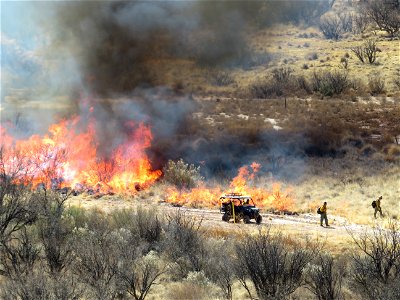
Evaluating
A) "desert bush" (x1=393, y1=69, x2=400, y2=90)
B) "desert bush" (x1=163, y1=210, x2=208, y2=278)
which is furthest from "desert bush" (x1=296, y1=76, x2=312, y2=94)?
"desert bush" (x1=163, y1=210, x2=208, y2=278)

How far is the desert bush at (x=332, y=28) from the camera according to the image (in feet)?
232

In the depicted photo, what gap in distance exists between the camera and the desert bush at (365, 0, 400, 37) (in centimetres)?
6294

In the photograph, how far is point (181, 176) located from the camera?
34.6 meters

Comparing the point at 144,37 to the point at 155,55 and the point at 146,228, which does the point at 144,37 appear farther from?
the point at 146,228

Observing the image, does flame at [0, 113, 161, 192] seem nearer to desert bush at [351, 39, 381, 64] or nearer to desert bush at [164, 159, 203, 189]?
desert bush at [164, 159, 203, 189]

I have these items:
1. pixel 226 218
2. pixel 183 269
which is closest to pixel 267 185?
pixel 226 218

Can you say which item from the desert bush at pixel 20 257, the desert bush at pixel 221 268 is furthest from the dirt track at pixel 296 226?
the desert bush at pixel 20 257

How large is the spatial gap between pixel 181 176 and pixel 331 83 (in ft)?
79.8

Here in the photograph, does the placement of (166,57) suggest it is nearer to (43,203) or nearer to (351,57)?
(43,203)

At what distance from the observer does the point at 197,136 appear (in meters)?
43.2

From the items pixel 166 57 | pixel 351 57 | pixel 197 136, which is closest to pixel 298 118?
pixel 197 136

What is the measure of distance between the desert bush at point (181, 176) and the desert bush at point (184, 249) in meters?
15.5

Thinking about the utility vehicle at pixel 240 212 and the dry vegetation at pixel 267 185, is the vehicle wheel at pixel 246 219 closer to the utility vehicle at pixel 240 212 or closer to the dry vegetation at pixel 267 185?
the utility vehicle at pixel 240 212

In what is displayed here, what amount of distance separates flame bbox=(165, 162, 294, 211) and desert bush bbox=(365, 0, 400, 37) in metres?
40.7
